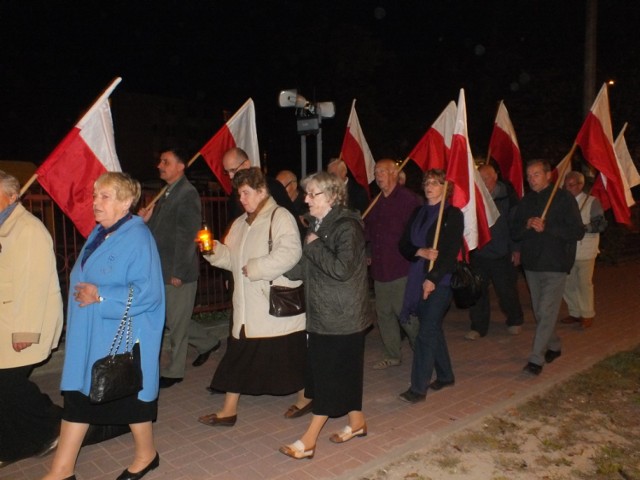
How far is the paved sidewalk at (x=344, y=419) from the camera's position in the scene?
4105mm

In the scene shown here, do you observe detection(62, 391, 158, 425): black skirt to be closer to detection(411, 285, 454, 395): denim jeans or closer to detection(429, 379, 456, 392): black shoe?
detection(411, 285, 454, 395): denim jeans

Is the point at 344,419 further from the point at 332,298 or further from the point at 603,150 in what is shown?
the point at 603,150

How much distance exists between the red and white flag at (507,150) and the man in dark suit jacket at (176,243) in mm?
4397

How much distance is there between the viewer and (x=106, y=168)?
4.62 meters

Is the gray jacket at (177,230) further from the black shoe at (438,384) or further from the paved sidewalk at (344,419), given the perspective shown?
the black shoe at (438,384)

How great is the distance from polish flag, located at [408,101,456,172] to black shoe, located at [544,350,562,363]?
7.71 feet

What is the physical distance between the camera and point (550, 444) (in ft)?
14.9

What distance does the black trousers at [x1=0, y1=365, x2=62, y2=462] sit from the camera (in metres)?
3.99

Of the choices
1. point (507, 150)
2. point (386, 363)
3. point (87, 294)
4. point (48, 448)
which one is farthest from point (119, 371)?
point (507, 150)

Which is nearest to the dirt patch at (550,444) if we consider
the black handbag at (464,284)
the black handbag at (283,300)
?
the black handbag at (464,284)

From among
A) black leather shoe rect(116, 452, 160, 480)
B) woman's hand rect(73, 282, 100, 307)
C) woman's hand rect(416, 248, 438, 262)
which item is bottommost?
black leather shoe rect(116, 452, 160, 480)

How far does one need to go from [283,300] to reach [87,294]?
4.87 ft

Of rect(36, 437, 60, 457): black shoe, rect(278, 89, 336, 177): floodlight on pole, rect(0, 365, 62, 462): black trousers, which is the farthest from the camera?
rect(278, 89, 336, 177): floodlight on pole

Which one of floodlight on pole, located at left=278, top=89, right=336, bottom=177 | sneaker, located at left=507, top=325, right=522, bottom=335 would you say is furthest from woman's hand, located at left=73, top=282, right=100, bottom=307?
floodlight on pole, located at left=278, top=89, right=336, bottom=177
